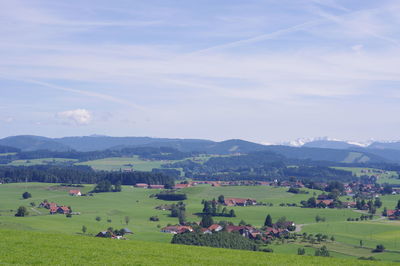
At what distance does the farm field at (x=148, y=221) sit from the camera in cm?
10112

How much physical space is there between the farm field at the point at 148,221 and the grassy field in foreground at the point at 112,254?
5761 centimetres

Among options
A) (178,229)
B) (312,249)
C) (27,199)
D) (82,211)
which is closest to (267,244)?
(312,249)

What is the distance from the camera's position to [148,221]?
444 ft

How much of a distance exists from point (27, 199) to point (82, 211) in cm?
3695

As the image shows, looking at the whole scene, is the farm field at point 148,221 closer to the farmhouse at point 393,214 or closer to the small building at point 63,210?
the small building at point 63,210

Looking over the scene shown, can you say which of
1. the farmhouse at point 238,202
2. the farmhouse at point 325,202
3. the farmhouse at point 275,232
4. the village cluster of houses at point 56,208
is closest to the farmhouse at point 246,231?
the farmhouse at point 275,232

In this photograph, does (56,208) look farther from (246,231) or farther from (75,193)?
(246,231)

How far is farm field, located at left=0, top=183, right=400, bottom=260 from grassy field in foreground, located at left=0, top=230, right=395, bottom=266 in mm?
57605

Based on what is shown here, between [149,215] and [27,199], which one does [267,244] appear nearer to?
[149,215]

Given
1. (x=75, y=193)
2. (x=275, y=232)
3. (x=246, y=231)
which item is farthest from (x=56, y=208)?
(x=275, y=232)

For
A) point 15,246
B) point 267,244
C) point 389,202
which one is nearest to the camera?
point 15,246

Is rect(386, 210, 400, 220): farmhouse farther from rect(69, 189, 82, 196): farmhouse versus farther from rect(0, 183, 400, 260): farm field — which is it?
rect(69, 189, 82, 196): farmhouse

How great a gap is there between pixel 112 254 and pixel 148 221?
10553 centimetres

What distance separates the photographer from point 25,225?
102562mm
